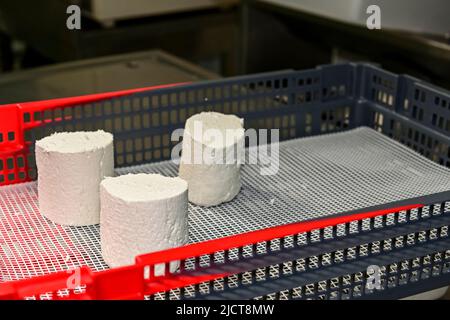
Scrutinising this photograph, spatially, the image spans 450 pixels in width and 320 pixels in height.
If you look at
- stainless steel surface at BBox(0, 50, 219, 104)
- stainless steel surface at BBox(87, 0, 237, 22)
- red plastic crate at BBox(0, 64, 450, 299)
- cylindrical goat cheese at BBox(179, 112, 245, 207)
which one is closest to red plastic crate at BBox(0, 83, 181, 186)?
red plastic crate at BBox(0, 64, 450, 299)

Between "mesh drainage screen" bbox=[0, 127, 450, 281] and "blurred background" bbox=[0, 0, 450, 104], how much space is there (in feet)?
1.08

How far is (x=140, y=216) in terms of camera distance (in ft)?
3.07

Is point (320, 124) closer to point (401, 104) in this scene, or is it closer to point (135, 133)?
point (401, 104)

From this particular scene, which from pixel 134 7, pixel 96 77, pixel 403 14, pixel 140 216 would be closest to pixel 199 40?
pixel 134 7

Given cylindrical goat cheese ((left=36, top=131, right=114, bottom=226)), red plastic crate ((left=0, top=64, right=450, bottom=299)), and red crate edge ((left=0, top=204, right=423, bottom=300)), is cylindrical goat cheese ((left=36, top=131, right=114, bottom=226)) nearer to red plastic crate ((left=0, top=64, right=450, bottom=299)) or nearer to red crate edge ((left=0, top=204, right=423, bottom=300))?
red plastic crate ((left=0, top=64, right=450, bottom=299))

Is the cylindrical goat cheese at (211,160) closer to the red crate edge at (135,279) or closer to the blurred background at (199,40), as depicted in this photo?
the red crate edge at (135,279)

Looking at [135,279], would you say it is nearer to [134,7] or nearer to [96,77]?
[96,77]

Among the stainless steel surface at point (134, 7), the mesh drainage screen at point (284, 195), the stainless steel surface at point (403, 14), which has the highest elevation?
the stainless steel surface at point (403, 14)

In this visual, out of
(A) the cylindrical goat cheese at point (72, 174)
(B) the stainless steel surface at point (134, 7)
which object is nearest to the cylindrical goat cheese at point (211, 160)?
(A) the cylindrical goat cheese at point (72, 174)

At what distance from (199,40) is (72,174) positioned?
1.51 metres

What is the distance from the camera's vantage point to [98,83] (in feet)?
6.03

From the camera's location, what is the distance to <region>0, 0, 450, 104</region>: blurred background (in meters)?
1.64

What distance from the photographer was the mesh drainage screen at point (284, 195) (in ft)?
3.40

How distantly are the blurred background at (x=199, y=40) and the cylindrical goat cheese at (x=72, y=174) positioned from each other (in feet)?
2.20
